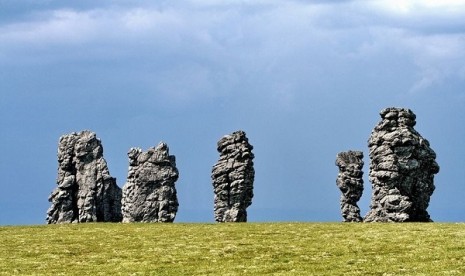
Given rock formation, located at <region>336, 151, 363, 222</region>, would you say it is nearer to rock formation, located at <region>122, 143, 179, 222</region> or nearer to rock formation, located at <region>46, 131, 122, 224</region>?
rock formation, located at <region>122, 143, 179, 222</region>

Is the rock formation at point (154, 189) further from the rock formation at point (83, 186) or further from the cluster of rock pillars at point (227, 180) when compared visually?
the rock formation at point (83, 186)

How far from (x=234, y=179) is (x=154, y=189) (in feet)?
28.6

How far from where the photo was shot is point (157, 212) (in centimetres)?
9331

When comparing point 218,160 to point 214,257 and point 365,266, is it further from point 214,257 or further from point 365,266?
point 365,266

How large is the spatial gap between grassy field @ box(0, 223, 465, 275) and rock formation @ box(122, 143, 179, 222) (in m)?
13.3

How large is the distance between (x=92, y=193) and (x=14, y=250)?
111 feet

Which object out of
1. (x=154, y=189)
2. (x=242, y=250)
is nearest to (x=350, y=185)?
(x=154, y=189)

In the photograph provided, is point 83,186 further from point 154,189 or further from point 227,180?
point 227,180

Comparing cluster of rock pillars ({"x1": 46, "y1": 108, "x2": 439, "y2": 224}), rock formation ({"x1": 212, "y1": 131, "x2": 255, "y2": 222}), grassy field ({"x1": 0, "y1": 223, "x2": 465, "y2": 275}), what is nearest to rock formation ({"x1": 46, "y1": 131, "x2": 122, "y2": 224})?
cluster of rock pillars ({"x1": 46, "y1": 108, "x2": 439, "y2": 224})

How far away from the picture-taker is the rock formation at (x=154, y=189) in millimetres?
93188

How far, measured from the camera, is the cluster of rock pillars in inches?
3462

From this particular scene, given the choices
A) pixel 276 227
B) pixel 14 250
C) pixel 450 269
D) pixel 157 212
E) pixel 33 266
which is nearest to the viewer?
pixel 450 269

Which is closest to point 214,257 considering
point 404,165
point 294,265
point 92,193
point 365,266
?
point 294,265

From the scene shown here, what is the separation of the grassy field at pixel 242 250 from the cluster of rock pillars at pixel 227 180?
1159cm
